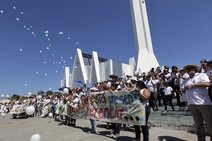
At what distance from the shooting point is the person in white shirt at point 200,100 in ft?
9.61

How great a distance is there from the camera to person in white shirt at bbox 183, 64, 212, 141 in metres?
2.93

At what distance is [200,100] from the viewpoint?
116 inches

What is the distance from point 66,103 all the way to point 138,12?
1732 cm

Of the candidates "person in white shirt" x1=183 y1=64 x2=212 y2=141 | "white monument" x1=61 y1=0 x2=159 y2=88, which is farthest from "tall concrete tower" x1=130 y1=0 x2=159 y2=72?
"person in white shirt" x1=183 y1=64 x2=212 y2=141

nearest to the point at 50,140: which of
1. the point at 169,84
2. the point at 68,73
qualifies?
the point at 169,84

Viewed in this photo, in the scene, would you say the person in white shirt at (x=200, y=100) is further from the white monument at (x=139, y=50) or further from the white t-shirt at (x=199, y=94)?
the white monument at (x=139, y=50)

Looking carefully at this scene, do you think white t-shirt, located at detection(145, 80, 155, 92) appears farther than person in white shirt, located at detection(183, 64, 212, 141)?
Yes

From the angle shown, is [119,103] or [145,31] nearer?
[119,103]

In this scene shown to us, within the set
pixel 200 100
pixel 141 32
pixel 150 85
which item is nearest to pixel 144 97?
pixel 200 100

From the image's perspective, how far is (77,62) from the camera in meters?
29.5

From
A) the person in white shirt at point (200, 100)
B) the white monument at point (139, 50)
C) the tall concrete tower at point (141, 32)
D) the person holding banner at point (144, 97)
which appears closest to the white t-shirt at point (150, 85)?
the person holding banner at point (144, 97)

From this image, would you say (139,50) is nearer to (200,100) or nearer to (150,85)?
(150,85)

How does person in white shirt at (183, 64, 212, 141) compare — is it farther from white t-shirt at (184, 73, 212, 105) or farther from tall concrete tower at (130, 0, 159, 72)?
tall concrete tower at (130, 0, 159, 72)

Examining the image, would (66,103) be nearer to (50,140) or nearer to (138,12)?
(50,140)
